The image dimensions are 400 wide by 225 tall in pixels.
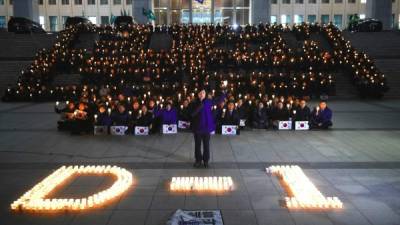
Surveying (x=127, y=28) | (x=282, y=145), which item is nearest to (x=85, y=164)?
(x=282, y=145)

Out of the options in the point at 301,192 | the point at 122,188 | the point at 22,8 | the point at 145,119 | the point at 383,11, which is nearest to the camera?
the point at 301,192

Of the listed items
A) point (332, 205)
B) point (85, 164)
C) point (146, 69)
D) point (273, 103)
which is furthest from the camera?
point (146, 69)

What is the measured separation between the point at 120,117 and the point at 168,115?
136 cm

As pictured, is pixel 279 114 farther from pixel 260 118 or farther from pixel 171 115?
pixel 171 115

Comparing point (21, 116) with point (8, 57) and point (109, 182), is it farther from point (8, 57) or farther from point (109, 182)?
point (8, 57)

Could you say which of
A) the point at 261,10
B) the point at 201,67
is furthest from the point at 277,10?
the point at 201,67

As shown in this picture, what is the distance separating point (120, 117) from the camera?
40.5 ft

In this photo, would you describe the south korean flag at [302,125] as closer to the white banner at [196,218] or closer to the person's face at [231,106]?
the person's face at [231,106]

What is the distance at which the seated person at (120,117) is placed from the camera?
40.4ft

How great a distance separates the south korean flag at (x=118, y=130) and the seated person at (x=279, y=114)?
442 centimetres

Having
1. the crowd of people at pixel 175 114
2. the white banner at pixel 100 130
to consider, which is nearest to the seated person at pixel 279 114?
the crowd of people at pixel 175 114

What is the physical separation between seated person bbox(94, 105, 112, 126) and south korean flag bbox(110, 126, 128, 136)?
220 millimetres

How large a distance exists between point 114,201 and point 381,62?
2060 cm

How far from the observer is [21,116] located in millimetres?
15688
